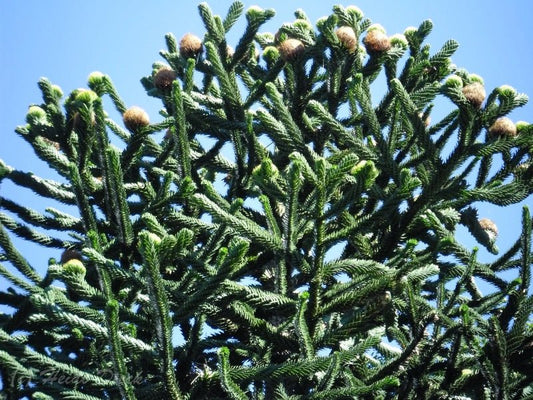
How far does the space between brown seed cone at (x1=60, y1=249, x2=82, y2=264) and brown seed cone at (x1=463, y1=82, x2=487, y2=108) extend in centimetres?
260

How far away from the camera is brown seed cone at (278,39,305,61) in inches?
183

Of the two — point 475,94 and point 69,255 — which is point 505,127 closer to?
point 475,94

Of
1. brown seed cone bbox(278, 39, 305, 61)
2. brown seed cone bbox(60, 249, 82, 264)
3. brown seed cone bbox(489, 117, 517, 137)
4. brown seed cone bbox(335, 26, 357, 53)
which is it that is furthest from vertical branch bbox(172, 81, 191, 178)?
brown seed cone bbox(489, 117, 517, 137)

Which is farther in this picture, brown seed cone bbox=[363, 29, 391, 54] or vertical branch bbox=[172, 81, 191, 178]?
brown seed cone bbox=[363, 29, 391, 54]

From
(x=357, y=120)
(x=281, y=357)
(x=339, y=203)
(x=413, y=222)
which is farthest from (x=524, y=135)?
(x=281, y=357)

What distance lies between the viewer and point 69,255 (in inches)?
166

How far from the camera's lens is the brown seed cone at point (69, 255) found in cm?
420

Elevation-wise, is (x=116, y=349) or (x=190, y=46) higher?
(x=190, y=46)

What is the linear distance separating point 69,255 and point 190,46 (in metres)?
1.93

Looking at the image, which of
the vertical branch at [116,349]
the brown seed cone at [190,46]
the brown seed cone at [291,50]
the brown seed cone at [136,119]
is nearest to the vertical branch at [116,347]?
the vertical branch at [116,349]

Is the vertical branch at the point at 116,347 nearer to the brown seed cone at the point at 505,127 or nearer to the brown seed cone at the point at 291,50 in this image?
the brown seed cone at the point at 291,50

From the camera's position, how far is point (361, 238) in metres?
3.95

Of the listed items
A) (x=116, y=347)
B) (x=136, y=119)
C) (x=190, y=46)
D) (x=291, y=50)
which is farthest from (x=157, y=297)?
(x=190, y=46)

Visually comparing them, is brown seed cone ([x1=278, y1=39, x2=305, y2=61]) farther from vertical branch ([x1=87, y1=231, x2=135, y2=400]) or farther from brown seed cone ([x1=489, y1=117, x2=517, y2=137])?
vertical branch ([x1=87, y1=231, x2=135, y2=400])
